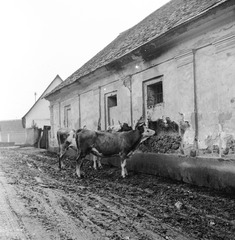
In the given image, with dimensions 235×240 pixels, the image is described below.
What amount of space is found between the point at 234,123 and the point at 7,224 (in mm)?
5379

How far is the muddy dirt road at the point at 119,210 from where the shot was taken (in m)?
4.38

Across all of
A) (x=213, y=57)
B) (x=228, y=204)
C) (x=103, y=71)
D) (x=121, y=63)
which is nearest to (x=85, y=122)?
(x=103, y=71)

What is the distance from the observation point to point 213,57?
778 cm

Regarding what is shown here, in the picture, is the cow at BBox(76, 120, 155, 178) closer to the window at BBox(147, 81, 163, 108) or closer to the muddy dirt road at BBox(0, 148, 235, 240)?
the window at BBox(147, 81, 163, 108)

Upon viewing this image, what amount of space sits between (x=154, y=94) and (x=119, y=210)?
5.79 m

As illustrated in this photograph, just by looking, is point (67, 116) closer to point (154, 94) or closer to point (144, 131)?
point (154, 94)

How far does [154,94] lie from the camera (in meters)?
10.6

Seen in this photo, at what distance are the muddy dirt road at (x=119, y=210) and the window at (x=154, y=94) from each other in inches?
113

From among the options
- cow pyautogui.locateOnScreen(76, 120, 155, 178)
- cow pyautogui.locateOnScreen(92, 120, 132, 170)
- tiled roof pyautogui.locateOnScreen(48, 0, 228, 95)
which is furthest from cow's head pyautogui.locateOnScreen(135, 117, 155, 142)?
tiled roof pyautogui.locateOnScreen(48, 0, 228, 95)

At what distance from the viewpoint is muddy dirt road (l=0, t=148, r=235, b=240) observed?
4375 millimetres

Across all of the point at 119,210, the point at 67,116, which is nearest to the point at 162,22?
the point at 119,210

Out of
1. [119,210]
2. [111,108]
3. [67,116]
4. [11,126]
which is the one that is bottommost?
[119,210]

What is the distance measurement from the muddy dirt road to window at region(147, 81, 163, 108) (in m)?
2.87

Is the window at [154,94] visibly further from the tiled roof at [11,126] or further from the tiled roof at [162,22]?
the tiled roof at [11,126]
